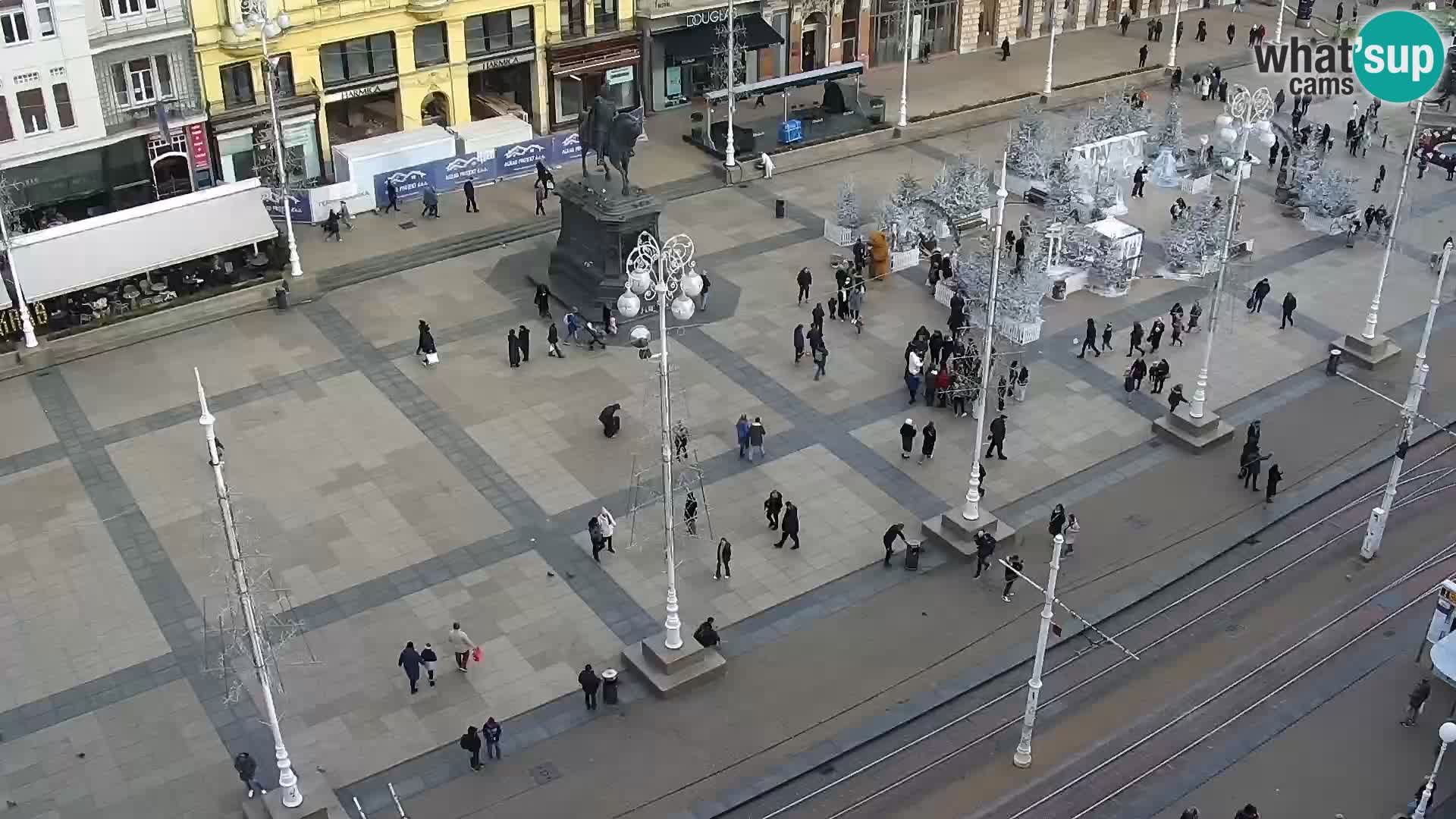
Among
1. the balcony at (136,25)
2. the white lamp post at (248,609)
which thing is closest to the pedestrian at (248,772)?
the white lamp post at (248,609)

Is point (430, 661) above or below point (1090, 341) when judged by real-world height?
below

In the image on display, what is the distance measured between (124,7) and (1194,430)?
3508cm

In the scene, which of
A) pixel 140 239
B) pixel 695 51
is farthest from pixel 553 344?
pixel 695 51

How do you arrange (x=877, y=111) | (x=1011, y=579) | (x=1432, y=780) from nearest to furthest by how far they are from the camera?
(x=1432, y=780), (x=1011, y=579), (x=877, y=111)

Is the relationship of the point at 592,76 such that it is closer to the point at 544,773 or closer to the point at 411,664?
the point at 411,664

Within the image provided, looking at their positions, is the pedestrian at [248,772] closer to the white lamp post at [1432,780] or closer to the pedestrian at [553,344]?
the pedestrian at [553,344]

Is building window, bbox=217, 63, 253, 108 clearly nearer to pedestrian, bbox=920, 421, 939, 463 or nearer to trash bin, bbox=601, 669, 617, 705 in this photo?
pedestrian, bbox=920, 421, 939, 463

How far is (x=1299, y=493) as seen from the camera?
125ft

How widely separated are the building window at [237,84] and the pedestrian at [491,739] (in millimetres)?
29452

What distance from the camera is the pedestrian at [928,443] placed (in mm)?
38156

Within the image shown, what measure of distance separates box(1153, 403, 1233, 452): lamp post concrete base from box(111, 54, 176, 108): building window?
3330 cm

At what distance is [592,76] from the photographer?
192 ft

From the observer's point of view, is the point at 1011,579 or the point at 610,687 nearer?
the point at 610,687

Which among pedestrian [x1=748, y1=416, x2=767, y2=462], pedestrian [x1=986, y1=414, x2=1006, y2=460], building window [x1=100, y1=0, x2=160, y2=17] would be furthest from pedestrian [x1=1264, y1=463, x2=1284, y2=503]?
building window [x1=100, y1=0, x2=160, y2=17]
